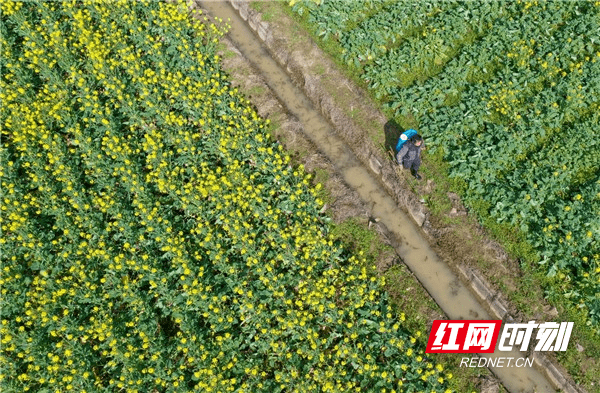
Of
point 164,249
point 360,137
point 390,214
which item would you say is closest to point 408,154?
point 390,214

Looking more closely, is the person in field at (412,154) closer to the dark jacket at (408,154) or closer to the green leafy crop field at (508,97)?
the dark jacket at (408,154)

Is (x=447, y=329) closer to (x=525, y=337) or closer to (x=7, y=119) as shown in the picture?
(x=525, y=337)

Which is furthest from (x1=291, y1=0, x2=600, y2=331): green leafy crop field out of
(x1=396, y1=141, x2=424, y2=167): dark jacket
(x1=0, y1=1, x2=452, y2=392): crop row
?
(x1=0, y1=1, x2=452, y2=392): crop row

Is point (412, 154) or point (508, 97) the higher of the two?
point (508, 97)

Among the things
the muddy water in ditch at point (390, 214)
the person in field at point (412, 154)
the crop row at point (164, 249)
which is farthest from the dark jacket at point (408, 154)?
the crop row at point (164, 249)

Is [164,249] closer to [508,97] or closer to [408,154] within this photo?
[408,154]

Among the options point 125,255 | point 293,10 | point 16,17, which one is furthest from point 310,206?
point 16,17
